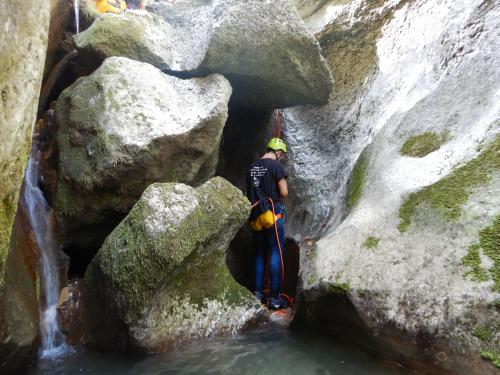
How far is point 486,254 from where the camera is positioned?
3.85 metres

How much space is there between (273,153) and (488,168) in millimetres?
4063

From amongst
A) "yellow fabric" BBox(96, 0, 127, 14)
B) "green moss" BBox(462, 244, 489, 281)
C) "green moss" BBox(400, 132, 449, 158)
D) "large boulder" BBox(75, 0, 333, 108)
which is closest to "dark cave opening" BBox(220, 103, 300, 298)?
"large boulder" BBox(75, 0, 333, 108)

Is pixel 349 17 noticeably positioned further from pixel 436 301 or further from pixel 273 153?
pixel 436 301

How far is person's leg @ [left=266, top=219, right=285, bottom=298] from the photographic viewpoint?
22.9 ft

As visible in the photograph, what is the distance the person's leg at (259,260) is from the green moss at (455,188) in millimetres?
3116

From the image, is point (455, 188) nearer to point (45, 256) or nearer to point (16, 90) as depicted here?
point (16, 90)

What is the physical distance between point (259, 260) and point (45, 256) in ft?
11.0

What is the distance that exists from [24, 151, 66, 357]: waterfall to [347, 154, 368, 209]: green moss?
4081 mm

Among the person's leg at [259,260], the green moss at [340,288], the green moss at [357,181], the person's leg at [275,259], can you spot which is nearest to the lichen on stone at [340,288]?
the green moss at [340,288]

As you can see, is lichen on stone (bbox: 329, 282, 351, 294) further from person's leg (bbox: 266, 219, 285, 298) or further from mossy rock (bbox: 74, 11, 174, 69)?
mossy rock (bbox: 74, 11, 174, 69)

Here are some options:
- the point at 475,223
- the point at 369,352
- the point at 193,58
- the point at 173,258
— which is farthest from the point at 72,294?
the point at 475,223

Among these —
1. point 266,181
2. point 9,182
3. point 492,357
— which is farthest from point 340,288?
point 9,182

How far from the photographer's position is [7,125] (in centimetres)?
285

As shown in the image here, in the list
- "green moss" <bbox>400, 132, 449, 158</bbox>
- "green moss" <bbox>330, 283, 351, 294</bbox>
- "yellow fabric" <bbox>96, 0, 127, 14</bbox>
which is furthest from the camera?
"yellow fabric" <bbox>96, 0, 127, 14</bbox>
